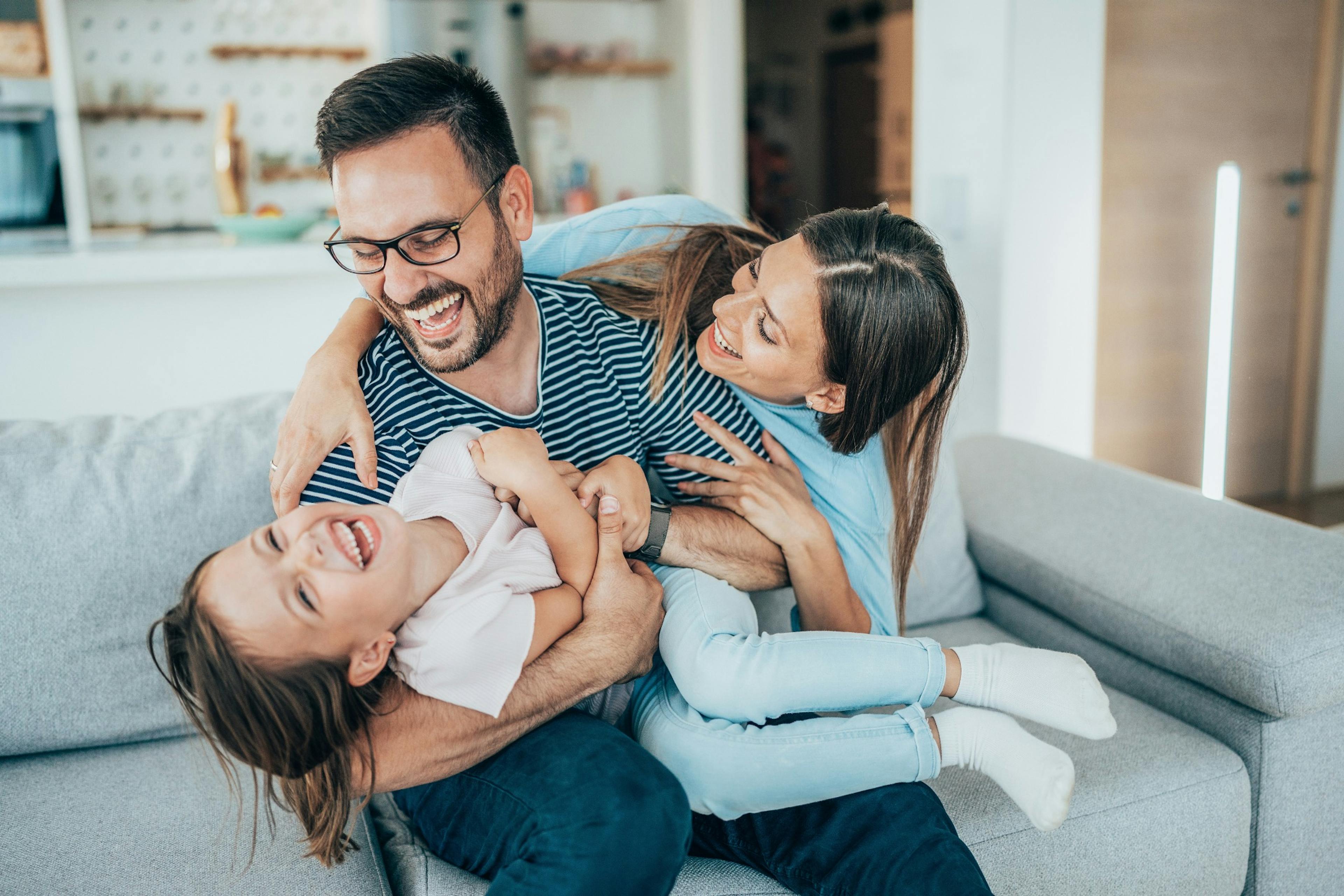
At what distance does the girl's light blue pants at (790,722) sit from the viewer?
3.88ft

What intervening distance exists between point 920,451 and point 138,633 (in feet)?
4.00

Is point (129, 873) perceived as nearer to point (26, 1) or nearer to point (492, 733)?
point (492, 733)

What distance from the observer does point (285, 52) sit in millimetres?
4355

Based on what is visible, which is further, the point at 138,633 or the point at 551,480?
the point at 138,633

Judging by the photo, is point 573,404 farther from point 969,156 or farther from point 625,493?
point 969,156

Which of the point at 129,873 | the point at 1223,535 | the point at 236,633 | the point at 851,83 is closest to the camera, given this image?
the point at 236,633

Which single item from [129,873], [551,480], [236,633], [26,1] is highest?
[26,1]

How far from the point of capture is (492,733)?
46.8 inches

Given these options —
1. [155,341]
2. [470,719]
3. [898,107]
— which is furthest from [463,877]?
[898,107]

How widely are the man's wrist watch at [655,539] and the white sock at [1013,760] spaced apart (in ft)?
1.44

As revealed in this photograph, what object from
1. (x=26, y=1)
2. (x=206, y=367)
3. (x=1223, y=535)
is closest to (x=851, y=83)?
(x=26, y=1)

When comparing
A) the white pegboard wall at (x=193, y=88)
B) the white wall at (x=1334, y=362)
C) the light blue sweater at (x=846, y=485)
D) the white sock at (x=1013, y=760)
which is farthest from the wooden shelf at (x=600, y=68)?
the white sock at (x=1013, y=760)

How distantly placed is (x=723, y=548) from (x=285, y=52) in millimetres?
3899

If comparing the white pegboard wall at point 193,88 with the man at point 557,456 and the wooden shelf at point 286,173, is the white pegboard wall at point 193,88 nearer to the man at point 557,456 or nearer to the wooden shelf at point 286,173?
the wooden shelf at point 286,173
